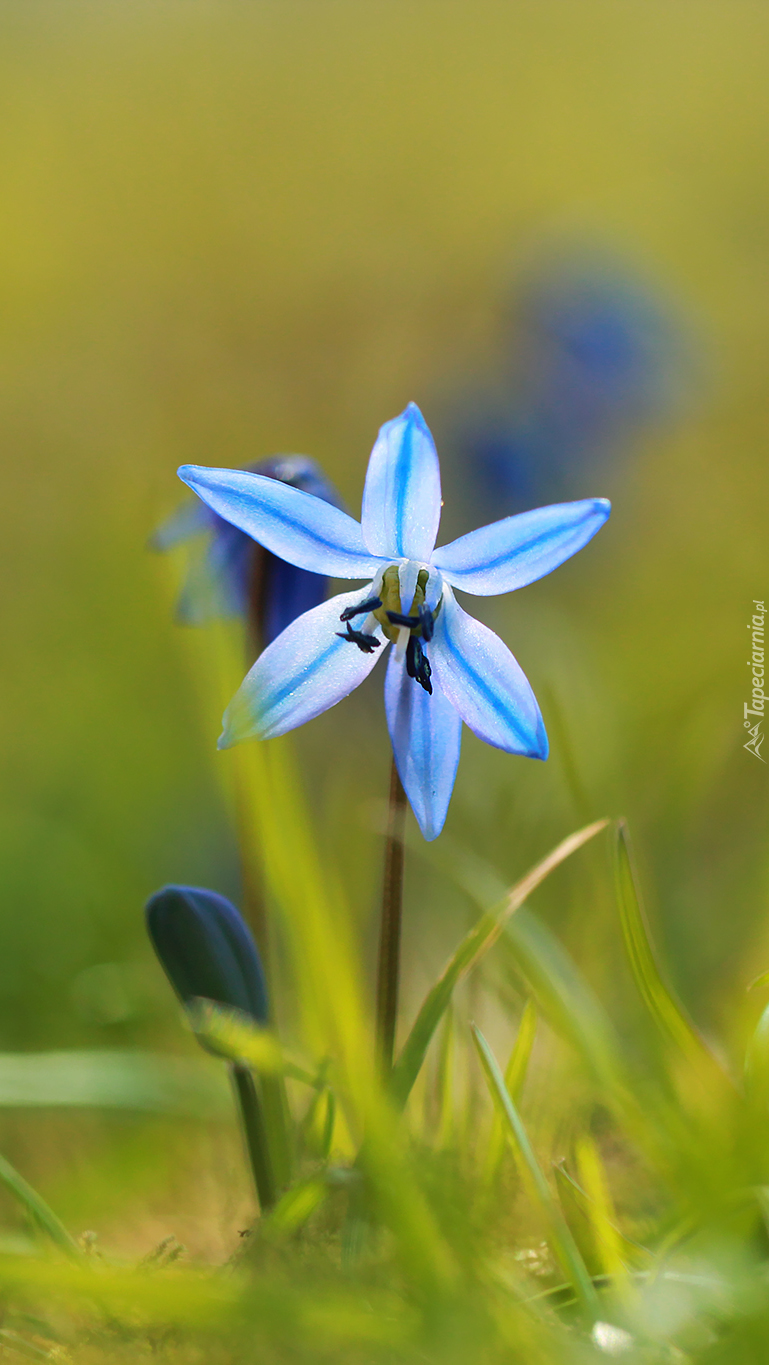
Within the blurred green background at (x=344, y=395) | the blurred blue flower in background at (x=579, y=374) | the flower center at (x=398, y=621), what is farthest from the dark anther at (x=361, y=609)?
the blurred blue flower in background at (x=579, y=374)

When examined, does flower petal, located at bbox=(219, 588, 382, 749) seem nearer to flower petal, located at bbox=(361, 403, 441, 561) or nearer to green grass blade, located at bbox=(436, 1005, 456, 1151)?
flower petal, located at bbox=(361, 403, 441, 561)

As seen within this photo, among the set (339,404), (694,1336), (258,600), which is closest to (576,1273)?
(694,1336)

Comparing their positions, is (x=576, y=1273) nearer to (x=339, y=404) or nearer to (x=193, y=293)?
(x=339, y=404)

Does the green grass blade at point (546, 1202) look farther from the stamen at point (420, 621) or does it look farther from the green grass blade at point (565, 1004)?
the stamen at point (420, 621)

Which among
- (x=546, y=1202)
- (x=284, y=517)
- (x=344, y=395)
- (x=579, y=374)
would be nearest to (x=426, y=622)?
(x=284, y=517)

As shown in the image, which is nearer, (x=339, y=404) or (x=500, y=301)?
(x=339, y=404)

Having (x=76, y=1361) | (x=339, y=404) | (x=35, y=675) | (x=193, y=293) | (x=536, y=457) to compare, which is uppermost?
(x=193, y=293)
